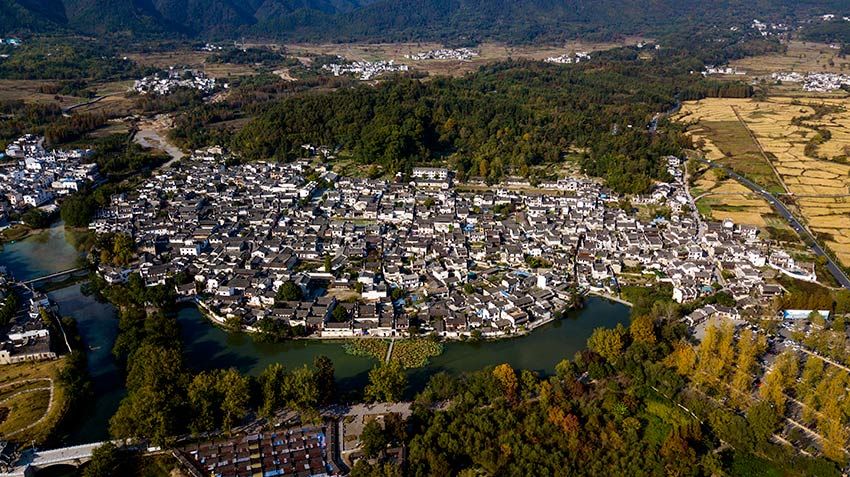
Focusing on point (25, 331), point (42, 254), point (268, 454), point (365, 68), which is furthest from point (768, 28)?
point (25, 331)

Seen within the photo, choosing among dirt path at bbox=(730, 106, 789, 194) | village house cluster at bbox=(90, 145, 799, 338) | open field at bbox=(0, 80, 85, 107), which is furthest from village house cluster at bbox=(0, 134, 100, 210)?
dirt path at bbox=(730, 106, 789, 194)

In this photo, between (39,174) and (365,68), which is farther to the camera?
(365,68)

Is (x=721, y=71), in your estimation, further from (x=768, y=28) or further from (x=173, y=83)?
(x=173, y=83)

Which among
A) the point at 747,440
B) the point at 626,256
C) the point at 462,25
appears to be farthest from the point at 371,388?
the point at 462,25

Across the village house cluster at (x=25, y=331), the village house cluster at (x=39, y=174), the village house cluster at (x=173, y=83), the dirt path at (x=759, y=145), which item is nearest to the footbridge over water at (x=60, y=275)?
the village house cluster at (x=25, y=331)

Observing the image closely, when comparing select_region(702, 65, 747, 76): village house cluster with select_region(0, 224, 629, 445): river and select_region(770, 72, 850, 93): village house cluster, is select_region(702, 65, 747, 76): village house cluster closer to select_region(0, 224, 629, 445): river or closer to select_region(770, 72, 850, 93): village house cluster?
select_region(770, 72, 850, 93): village house cluster

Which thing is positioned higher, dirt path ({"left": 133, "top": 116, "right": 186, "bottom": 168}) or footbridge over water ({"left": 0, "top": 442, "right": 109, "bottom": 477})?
dirt path ({"left": 133, "top": 116, "right": 186, "bottom": 168})
